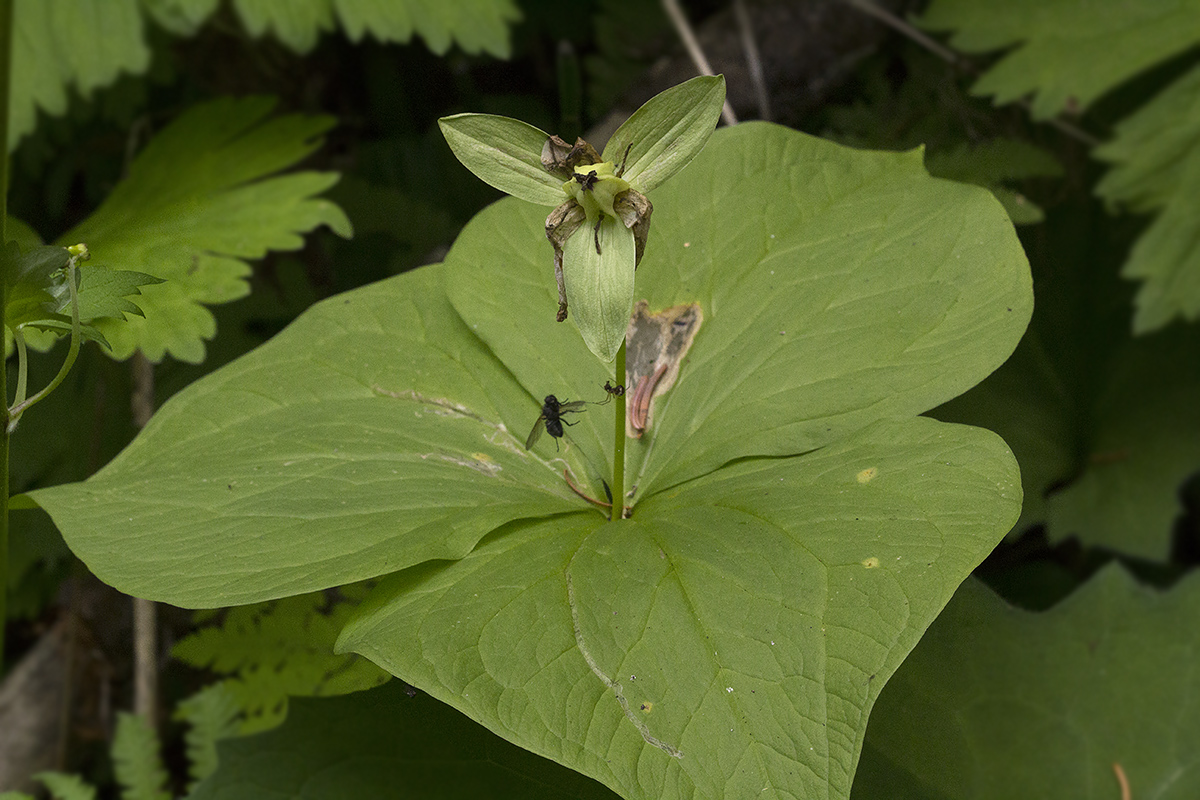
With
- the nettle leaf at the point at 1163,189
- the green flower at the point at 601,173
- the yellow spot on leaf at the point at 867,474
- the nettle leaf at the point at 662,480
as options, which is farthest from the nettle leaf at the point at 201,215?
the nettle leaf at the point at 1163,189

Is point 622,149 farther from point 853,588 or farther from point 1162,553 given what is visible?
point 1162,553

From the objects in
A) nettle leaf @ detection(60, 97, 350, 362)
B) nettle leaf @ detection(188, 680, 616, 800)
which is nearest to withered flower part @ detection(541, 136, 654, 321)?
nettle leaf @ detection(188, 680, 616, 800)

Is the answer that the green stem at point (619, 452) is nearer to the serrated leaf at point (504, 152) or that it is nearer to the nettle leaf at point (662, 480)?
the nettle leaf at point (662, 480)

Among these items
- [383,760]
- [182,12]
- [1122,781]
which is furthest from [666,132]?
[182,12]

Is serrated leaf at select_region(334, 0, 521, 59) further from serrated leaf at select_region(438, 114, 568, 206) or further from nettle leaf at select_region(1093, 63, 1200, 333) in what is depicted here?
nettle leaf at select_region(1093, 63, 1200, 333)

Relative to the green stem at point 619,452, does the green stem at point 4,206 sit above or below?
above

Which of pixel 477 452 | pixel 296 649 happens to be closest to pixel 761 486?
pixel 477 452
